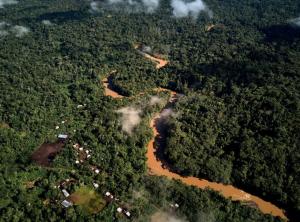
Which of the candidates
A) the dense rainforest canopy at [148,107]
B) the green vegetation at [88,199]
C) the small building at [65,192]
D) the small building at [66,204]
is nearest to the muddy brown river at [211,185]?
the dense rainforest canopy at [148,107]

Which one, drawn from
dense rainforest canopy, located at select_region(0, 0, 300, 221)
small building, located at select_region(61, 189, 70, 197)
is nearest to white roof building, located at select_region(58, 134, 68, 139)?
dense rainforest canopy, located at select_region(0, 0, 300, 221)

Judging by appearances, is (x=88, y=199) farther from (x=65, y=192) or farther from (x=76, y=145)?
(x=76, y=145)

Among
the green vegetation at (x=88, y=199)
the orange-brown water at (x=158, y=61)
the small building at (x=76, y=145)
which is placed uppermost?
the small building at (x=76, y=145)

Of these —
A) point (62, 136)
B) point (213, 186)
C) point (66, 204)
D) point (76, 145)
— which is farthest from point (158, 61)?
point (66, 204)

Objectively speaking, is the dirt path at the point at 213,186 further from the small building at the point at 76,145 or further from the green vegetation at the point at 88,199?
the small building at the point at 76,145

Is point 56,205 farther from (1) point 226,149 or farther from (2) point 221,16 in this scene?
(2) point 221,16

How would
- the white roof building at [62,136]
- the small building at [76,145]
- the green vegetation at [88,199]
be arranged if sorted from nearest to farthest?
the green vegetation at [88,199]
the small building at [76,145]
the white roof building at [62,136]

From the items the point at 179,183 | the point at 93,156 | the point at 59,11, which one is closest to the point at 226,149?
the point at 179,183

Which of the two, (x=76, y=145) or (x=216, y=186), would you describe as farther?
(x=76, y=145)
